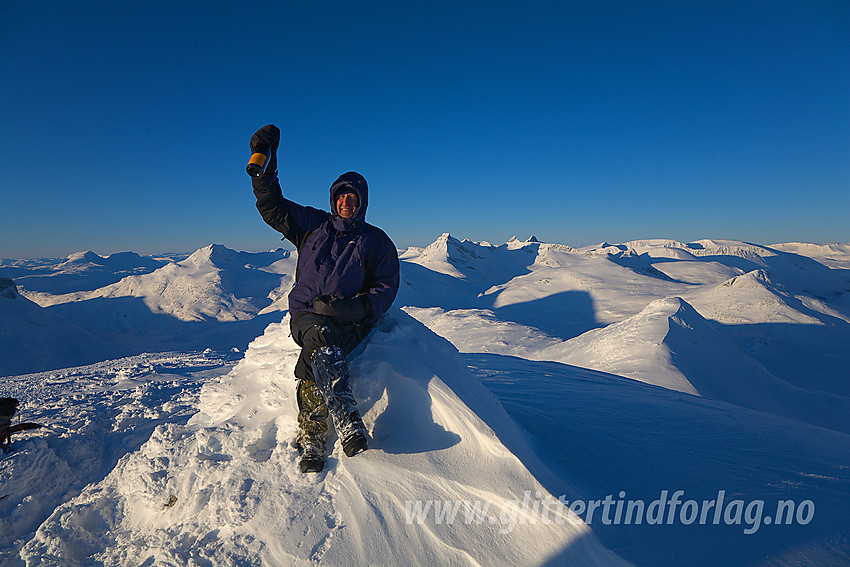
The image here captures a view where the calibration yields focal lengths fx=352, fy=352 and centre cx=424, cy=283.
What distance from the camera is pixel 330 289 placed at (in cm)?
254

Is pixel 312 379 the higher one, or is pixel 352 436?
pixel 312 379

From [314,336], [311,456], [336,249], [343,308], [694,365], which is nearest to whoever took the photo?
[311,456]

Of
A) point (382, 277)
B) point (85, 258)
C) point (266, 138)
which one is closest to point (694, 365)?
point (382, 277)

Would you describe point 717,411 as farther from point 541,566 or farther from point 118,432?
point 118,432

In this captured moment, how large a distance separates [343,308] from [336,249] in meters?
0.48

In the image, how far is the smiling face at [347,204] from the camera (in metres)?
2.75

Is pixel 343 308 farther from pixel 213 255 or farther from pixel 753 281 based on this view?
pixel 213 255

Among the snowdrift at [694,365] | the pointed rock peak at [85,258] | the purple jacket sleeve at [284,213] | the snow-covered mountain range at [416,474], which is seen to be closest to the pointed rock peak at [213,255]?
the snow-covered mountain range at [416,474]

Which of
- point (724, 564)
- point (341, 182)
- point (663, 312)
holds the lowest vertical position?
point (724, 564)

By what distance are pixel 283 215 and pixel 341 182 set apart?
551 mm

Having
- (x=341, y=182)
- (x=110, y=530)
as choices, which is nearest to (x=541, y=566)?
(x=110, y=530)

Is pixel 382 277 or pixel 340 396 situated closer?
pixel 340 396

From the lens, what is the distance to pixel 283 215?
283 cm

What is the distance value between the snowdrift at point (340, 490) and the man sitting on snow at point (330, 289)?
0.19 metres
